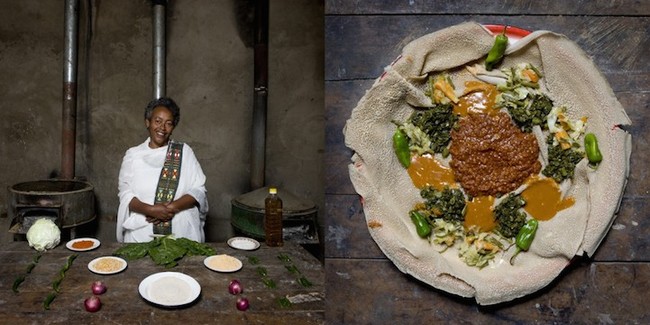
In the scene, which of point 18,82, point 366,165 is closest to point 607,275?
point 366,165

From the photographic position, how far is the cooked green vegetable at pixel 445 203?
1712mm

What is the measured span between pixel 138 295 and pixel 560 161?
6.84 ft

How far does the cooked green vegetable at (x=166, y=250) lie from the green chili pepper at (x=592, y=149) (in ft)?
7.62

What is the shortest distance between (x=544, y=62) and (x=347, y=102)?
0.65 metres

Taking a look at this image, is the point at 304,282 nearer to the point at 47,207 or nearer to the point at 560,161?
the point at 560,161

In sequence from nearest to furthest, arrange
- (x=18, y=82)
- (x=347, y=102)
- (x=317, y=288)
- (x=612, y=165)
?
(x=612, y=165)
(x=347, y=102)
(x=317, y=288)
(x=18, y=82)

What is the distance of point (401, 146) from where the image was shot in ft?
5.58

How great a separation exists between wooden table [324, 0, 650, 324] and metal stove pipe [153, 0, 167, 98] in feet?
14.7

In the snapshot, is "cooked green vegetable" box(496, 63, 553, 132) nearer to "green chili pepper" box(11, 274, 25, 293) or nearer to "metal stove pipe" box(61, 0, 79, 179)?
"green chili pepper" box(11, 274, 25, 293)

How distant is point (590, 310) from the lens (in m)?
1.75

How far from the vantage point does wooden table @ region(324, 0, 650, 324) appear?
1.65m

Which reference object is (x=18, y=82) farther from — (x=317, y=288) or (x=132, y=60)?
(x=317, y=288)

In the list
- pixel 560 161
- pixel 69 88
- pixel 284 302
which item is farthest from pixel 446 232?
pixel 69 88

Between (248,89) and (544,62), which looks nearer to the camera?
(544,62)
